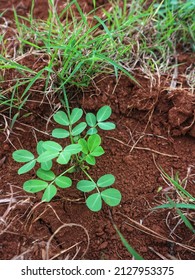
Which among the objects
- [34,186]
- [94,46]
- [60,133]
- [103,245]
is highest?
[94,46]

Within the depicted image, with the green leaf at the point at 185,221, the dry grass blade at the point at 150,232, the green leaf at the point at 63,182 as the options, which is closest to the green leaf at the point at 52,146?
the green leaf at the point at 63,182

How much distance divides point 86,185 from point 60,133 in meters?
0.25

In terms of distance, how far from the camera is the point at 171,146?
62.3 inches

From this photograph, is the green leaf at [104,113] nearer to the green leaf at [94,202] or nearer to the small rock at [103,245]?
the green leaf at [94,202]

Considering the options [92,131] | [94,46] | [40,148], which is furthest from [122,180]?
[94,46]

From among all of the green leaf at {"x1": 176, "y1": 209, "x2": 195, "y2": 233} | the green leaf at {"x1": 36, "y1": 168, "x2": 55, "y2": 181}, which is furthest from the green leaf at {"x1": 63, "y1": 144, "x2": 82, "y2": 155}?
the green leaf at {"x1": 176, "y1": 209, "x2": 195, "y2": 233}

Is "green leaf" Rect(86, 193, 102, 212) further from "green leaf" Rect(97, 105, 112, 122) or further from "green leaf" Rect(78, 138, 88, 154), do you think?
"green leaf" Rect(97, 105, 112, 122)

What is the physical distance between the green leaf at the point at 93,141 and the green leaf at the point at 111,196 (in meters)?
0.18

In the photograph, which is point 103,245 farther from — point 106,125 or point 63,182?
point 106,125

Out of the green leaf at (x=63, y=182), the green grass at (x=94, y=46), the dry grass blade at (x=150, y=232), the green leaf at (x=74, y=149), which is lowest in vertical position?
the dry grass blade at (x=150, y=232)

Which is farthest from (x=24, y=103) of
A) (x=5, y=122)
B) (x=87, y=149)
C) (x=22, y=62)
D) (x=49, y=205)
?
(x=49, y=205)

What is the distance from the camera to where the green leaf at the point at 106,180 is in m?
1.36

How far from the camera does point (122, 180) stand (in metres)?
1.47

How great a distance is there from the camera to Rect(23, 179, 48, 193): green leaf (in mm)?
1332
